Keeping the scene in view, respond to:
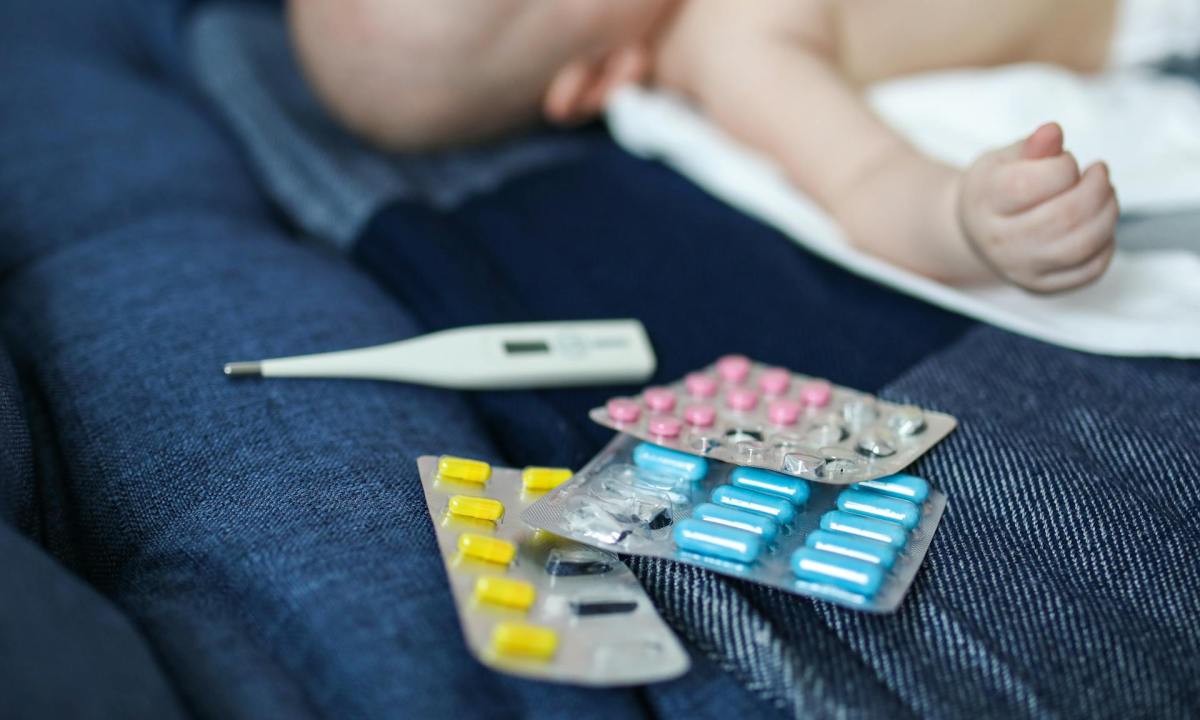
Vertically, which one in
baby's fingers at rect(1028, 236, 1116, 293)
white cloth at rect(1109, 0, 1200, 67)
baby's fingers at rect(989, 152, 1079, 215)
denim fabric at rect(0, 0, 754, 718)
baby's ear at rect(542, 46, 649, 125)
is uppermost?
white cloth at rect(1109, 0, 1200, 67)

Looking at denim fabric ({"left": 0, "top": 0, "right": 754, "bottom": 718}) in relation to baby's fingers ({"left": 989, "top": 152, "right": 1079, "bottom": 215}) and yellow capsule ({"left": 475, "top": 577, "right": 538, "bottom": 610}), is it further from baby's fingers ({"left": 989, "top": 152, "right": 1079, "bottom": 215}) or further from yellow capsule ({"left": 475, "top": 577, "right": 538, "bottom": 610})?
baby's fingers ({"left": 989, "top": 152, "right": 1079, "bottom": 215})

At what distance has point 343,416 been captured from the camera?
56cm

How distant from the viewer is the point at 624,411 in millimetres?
538

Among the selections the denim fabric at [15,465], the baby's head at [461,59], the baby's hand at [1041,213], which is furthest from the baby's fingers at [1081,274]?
the denim fabric at [15,465]

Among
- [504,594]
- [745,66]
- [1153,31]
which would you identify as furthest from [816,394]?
[1153,31]

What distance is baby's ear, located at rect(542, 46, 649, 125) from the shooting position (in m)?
0.93

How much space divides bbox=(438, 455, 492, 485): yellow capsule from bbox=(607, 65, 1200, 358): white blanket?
1.13ft

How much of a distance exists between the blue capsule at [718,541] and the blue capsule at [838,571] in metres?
0.02

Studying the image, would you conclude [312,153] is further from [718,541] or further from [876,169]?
[718,541]

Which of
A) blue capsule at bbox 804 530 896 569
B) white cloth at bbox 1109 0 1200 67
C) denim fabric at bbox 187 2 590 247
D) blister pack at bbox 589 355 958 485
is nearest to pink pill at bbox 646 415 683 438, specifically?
blister pack at bbox 589 355 958 485

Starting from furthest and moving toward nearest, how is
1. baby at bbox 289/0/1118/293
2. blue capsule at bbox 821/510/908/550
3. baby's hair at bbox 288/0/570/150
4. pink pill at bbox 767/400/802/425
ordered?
baby's hair at bbox 288/0/570/150 < baby at bbox 289/0/1118/293 < pink pill at bbox 767/400/802/425 < blue capsule at bbox 821/510/908/550

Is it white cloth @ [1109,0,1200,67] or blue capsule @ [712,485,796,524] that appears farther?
white cloth @ [1109,0,1200,67]

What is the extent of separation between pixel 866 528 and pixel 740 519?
0.05 m

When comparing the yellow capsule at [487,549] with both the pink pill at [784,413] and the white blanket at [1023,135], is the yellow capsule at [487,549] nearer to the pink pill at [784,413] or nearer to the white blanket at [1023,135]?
the pink pill at [784,413]
